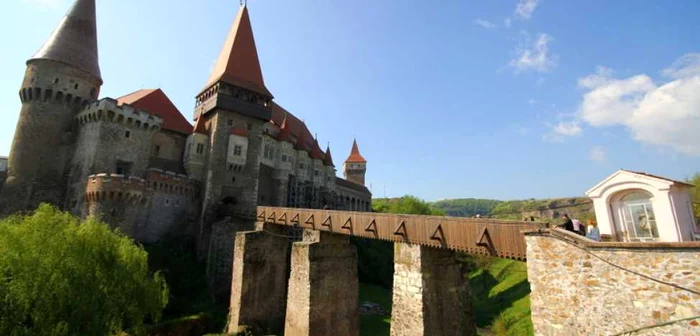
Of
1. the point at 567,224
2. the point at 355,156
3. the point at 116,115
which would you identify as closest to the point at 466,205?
the point at 355,156

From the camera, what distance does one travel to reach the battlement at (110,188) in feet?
70.3

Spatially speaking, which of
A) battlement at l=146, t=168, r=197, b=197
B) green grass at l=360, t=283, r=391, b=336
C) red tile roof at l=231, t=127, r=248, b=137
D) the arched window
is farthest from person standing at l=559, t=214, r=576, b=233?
red tile roof at l=231, t=127, r=248, b=137

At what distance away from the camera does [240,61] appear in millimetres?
32000

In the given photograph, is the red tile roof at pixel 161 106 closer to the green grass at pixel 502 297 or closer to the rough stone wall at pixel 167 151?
the rough stone wall at pixel 167 151

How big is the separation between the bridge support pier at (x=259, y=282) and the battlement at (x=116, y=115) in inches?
533

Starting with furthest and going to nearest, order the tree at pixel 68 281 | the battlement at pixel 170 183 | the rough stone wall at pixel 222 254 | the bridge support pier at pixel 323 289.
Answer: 1. the battlement at pixel 170 183
2. the rough stone wall at pixel 222 254
3. the bridge support pier at pixel 323 289
4. the tree at pixel 68 281

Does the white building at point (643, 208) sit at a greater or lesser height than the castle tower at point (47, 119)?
lesser

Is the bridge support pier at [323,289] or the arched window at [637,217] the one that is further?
the bridge support pier at [323,289]

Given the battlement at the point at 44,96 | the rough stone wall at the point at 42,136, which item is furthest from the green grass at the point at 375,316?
the battlement at the point at 44,96

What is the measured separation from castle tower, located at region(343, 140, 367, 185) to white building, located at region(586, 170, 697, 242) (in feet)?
180

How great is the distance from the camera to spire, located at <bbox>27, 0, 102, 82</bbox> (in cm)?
2445

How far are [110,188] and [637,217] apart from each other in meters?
25.9

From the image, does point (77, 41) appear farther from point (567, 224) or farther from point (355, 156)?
point (355, 156)

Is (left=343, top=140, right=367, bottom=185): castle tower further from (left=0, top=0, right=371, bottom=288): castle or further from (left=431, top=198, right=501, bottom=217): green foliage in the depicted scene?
(left=431, top=198, right=501, bottom=217): green foliage
